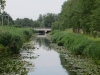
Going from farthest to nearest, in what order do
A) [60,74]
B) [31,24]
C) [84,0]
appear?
[31,24] < [84,0] < [60,74]

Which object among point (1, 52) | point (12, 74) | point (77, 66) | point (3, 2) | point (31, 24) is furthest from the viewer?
point (31, 24)

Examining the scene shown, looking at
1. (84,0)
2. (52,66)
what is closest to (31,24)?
(84,0)

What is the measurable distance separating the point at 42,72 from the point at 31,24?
136 metres

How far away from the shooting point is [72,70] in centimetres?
1927

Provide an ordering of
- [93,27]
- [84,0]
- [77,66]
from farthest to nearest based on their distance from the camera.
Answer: [84,0]
[93,27]
[77,66]

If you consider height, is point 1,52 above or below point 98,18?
below

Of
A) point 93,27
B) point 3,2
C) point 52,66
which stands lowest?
point 52,66

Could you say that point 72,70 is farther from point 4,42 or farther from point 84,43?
point 4,42

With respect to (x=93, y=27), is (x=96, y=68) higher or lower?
lower

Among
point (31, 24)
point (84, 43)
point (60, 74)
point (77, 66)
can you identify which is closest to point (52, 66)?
point (77, 66)

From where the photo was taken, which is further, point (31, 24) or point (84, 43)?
point (31, 24)

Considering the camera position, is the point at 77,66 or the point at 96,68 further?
the point at 77,66

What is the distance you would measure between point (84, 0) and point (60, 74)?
15.7 m

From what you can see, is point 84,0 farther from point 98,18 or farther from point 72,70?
point 72,70
